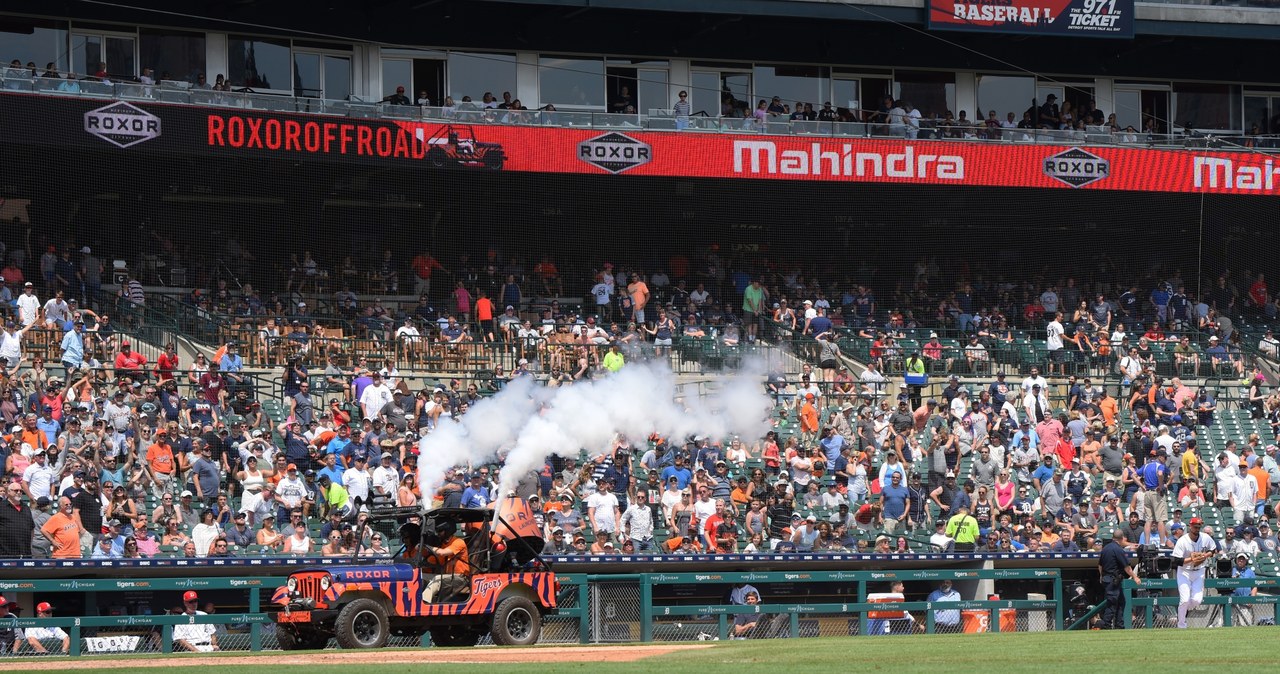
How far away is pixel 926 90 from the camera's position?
1459 inches

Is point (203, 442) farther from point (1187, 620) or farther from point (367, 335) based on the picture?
point (1187, 620)

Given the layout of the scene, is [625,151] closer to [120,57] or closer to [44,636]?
[120,57]

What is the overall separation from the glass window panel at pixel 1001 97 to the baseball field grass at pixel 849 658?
823 inches

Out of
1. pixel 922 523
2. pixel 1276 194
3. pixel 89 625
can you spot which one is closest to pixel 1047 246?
Result: pixel 1276 194

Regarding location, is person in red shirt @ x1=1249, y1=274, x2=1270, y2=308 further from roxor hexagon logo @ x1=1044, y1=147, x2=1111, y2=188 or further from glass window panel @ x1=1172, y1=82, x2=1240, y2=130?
roxor hexagon logo @ x1=1044, y1=147, x2=1111, y2=188

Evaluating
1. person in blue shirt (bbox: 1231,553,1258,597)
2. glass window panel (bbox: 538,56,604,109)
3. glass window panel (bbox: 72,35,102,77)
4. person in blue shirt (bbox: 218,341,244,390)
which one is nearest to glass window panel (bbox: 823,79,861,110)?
glass window panel (bbox: 538,56,604,109)

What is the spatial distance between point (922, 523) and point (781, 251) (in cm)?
1173

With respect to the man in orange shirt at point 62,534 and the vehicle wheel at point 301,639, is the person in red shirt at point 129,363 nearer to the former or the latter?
the man in orange shirt at point 62,534

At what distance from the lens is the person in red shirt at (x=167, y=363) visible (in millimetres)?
24620

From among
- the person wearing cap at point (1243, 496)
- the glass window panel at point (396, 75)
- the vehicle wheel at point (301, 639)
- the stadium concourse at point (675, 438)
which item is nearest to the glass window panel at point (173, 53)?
the glass window panel at point (396, 75)

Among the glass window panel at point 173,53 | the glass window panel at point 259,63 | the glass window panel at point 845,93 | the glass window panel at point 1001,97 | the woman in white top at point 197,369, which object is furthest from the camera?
the glass window panel at point 1001,97

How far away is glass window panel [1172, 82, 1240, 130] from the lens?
3859 cm

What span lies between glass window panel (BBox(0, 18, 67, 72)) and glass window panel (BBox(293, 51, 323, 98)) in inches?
164

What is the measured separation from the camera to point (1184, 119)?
3859 cm
